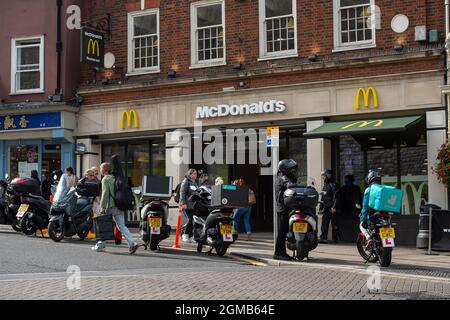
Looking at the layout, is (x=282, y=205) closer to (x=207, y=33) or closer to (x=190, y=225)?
(x=190, y=225)

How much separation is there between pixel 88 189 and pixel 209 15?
7.16 meters

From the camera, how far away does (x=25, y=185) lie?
15.7m

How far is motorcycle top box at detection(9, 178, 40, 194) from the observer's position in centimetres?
1564

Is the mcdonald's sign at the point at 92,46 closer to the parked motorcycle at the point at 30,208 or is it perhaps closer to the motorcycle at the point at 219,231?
the parked motorcycle at the point at 30,208

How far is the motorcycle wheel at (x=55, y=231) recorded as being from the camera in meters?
14.3

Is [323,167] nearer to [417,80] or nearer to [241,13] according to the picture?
[417,80]

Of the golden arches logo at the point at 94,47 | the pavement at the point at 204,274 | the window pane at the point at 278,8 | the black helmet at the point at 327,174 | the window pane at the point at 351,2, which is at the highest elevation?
the window pane at the point at 278,8

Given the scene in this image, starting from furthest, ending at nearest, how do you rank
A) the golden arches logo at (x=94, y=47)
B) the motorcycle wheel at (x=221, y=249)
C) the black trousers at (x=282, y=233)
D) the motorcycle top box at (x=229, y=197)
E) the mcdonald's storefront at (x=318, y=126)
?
1. the golden arches logo at (x=94, y=47)
2. the mcdonald's storefront at (x=318, y=126)
3. the motorcycle wheel at (x=221, y=249)
4. the motorcycle top box at (x=229, y=197)
5. the black trousers at (x=282, y=233)

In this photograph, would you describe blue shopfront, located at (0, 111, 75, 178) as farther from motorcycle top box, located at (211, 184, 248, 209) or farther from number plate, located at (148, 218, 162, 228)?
motorcycle top box, located at (211, 184, 248, 209)

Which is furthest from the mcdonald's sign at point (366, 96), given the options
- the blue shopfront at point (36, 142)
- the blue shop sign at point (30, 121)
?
the blue shop sign at point (30, 121)

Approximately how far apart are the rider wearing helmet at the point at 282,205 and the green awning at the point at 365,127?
3.42 meters

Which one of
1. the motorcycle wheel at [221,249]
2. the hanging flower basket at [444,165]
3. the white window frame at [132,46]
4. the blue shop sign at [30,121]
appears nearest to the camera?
the motorcycle wheel at [221,249]

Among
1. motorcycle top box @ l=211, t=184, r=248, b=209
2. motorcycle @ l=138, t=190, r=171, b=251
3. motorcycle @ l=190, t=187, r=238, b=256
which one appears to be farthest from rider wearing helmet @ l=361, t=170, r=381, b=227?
motorcycle @ l=138, t=190, r=171, b=251
